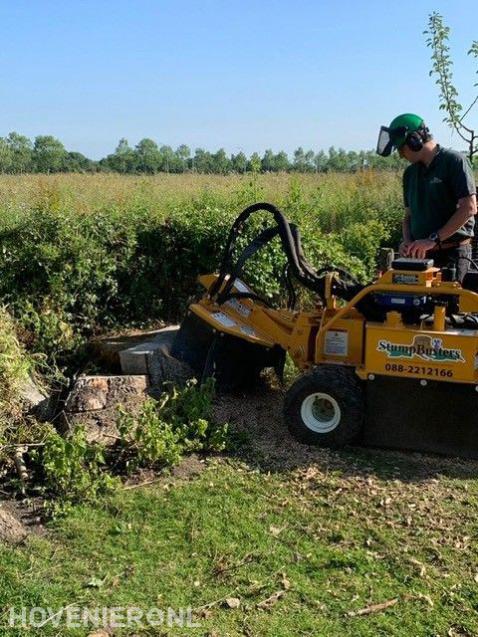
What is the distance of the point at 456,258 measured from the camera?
5699mm

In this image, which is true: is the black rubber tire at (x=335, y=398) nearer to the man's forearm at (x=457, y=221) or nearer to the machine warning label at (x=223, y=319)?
the machine warning label at (x=223, y=319)

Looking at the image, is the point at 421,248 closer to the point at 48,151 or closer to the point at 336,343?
the point at 336,343

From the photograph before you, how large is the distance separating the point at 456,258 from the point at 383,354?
3.34ft

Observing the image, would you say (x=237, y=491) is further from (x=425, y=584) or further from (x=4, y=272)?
(x=4, y=272)

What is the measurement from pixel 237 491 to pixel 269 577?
95cm

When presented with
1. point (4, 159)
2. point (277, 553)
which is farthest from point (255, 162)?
point (4, 159)

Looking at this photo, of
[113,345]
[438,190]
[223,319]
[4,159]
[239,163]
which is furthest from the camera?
[4,159]

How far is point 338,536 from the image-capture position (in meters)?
4.24

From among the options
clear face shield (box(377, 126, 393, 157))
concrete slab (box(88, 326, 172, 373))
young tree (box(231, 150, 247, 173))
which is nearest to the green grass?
concrete slab (box(88, 326, 172, 373))

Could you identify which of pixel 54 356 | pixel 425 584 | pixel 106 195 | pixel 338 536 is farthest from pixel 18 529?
pixel 106 195

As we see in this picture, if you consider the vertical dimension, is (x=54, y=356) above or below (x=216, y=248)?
below

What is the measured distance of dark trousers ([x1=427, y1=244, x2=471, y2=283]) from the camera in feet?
18.5

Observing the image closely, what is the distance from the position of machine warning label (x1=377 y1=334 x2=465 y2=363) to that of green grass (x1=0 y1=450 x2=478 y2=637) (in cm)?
74

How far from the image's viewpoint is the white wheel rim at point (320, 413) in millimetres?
5469
